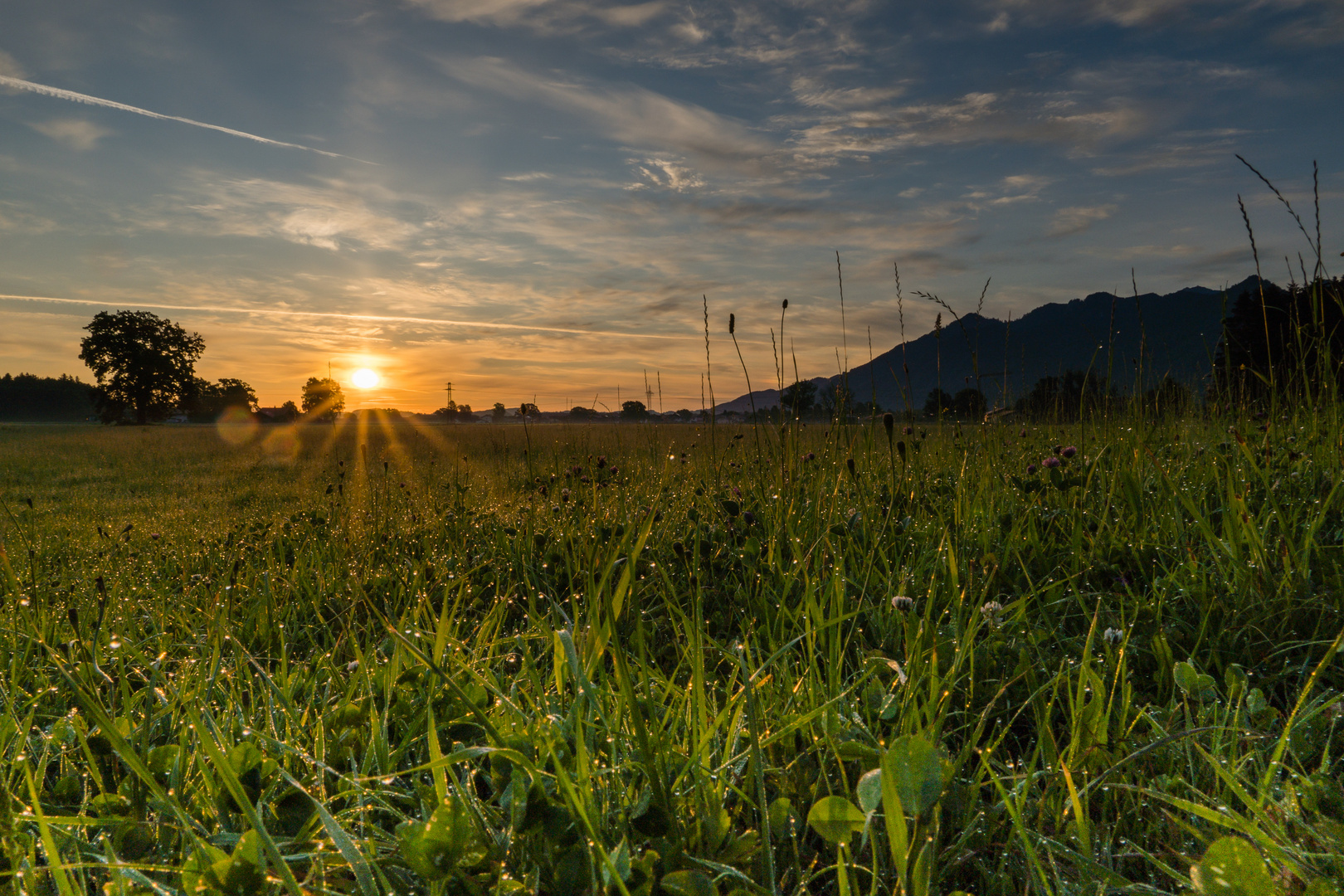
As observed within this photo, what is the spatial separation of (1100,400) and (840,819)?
556 centimetres

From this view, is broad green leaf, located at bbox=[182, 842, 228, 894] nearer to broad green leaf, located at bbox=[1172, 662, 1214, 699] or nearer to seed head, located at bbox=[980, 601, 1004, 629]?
seed head, located at bbox=[980, 601, 1004, 629]

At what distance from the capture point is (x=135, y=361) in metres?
58.8

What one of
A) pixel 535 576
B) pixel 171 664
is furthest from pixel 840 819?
pixel 171 664

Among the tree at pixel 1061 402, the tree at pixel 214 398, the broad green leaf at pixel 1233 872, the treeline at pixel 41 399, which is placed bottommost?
the broad green leaf at pixel 1233 872

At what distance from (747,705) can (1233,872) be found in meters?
0.69

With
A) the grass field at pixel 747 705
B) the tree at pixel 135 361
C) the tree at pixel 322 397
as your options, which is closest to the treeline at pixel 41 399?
the tree at pixel 322 397

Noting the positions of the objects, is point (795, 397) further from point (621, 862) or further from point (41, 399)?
point (41, 399)

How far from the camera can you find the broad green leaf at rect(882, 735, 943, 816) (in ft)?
2.95

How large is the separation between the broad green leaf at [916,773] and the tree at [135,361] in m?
76.2

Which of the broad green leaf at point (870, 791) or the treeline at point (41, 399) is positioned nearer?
the broad green leaf at point (870, 791)

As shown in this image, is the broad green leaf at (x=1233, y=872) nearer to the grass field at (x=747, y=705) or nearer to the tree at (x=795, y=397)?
the grass field at (x=747, y=705)

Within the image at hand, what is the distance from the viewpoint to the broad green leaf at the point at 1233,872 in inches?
29.7

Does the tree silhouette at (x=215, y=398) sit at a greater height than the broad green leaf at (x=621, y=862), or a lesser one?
greater

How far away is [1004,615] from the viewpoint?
2021 millimetres
